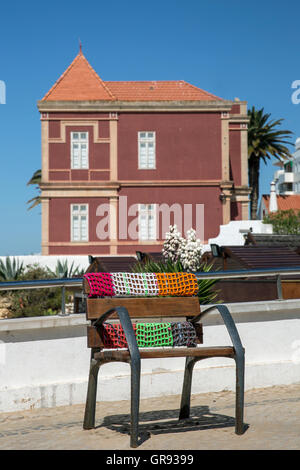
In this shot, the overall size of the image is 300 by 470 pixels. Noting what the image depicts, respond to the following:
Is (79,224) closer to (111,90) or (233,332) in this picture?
(111,90)

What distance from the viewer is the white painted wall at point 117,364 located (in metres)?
5.79

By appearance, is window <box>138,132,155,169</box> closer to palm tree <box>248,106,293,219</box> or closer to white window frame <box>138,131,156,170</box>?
white window frame <box>138,131,156,170</box>

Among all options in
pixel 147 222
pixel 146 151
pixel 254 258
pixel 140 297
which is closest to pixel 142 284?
pixel 140 297

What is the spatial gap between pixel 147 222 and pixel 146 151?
11.6 feet

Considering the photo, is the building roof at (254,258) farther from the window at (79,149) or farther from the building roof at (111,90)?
the building roof at (111,90)

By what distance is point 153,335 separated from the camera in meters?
5.07

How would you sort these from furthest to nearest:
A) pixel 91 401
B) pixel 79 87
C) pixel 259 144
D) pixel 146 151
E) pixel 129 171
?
1. pixel 259 144
2. pixel 79 87
3. pixel 146 151
4. pixel 129 171
5. pixel 91 401

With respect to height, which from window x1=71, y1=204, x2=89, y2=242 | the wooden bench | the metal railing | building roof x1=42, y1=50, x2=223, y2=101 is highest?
building roof x1=42, y1=50, x2=223, y2=101

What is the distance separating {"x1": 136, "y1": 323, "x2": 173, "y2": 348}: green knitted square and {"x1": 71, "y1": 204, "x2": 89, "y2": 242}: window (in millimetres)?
27990

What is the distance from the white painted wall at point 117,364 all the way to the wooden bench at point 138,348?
3.19ft

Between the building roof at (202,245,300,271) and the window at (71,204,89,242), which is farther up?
the window at (71,204,89,242)

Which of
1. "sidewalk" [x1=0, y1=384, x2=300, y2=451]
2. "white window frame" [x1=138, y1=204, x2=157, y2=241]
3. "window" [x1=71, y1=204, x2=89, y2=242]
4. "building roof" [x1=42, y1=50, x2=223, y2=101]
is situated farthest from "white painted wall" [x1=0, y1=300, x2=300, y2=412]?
"building roof" [x1=42, y1=50, x2=223, y2=101]

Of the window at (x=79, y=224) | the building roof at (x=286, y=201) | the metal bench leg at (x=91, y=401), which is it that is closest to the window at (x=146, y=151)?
the window at (x=79, y=224)

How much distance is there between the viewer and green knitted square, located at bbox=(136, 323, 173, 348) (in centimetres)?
504
